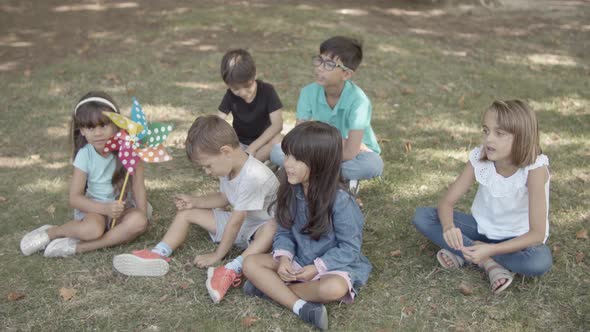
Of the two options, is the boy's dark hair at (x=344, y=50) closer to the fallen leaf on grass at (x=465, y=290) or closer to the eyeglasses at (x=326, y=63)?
the eyeglasses at (x=326, y=63)

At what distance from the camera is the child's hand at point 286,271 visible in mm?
3018

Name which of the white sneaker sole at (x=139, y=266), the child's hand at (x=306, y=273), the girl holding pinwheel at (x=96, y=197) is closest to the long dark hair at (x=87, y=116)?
the girl holding pinwheel at (x=96, y=197)

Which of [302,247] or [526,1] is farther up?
A: [526,1]

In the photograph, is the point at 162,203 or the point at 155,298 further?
the point at 162,203

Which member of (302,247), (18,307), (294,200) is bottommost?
(18,307)

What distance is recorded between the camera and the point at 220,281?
10.3 feet

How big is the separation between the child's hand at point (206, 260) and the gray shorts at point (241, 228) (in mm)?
183

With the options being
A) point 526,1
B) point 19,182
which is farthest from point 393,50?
point 19,182

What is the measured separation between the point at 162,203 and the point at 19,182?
3.94ft

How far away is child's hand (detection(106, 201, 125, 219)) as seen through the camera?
11.5 ft

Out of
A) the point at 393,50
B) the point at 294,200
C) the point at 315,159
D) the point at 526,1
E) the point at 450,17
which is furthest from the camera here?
the point at 526,1

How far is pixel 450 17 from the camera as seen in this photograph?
29.5 ft

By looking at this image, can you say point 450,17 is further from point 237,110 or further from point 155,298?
point 155,298

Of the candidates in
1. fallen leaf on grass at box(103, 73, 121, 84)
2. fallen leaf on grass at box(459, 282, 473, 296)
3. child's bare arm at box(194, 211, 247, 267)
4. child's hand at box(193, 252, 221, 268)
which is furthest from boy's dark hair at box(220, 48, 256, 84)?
fallen leaf on grass at box(103, 73, 121, 84)
